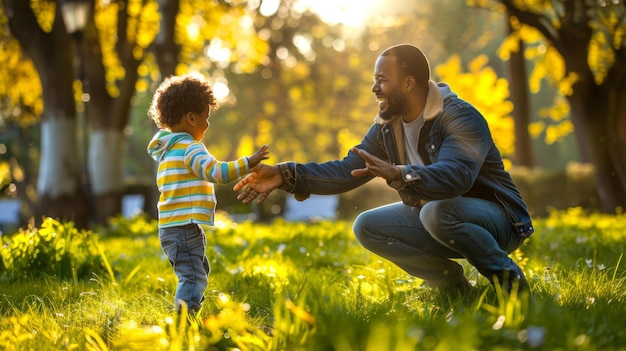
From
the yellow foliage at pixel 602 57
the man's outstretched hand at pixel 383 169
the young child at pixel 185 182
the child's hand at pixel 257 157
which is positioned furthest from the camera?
the yellow foliage at pixel 602 57

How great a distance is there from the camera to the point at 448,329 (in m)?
2.85

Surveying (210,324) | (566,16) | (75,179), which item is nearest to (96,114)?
(75,179)

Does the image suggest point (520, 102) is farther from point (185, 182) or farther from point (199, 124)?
point (185, 182)

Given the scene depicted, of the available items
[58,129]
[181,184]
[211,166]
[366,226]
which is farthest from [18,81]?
[211,166]

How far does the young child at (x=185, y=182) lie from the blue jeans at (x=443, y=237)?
1008 mm

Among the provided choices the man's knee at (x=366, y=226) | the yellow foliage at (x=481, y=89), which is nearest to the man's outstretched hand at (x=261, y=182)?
the man's knee at (x=366, y=226)

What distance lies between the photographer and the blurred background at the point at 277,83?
487 inches

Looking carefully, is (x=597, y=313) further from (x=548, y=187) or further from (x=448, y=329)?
(x=548, y=187)

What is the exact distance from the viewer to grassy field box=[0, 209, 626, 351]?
9.71 feet

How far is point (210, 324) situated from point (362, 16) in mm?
32210

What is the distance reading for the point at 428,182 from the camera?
4270 mm

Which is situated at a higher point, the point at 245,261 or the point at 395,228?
the point at 395,228

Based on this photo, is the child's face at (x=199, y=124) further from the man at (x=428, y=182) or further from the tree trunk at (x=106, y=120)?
the tree trunk at (x=106, y=120)

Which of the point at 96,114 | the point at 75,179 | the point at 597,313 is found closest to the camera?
the point at 597,313
